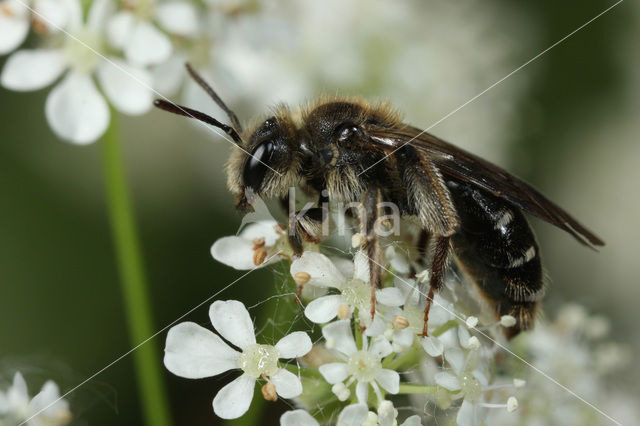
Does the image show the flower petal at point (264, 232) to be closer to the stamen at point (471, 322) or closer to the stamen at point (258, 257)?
the stamen at point (258, 257)

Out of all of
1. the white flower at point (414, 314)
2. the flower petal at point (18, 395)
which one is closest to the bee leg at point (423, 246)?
the white flower at point (414, 314)

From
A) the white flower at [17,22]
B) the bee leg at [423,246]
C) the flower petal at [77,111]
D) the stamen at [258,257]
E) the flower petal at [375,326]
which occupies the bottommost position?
the flower petal at [375,326]

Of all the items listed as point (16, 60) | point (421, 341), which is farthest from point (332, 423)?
point (16, 60)

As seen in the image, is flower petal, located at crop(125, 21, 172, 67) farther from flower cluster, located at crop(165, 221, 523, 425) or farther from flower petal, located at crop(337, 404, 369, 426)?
flower petal, located at crop(337, 404, 369, 426)

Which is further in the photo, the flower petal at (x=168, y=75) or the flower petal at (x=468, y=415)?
the flower petal at (x=168, y=75)

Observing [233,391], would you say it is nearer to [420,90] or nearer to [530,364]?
[530,364]

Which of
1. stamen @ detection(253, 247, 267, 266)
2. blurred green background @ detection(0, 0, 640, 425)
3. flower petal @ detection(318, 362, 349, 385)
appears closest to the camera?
flower petal @ detection(318, 362, 349, 385)

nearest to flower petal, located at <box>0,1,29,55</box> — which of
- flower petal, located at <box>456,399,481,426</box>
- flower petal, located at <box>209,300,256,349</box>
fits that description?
flower petal, located at <box>209,300,256,349</box>

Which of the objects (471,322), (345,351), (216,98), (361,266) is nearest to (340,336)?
(345,351)
